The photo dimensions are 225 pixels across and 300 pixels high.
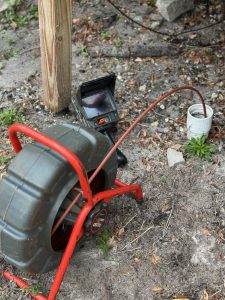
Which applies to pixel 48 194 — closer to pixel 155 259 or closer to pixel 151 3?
pixel 155 259

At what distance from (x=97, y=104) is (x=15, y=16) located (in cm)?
156

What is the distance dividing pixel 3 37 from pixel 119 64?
1042mm

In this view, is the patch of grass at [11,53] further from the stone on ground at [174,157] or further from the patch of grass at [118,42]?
the stone on ground at [174,157]

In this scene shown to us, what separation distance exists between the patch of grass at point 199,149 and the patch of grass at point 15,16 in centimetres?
195

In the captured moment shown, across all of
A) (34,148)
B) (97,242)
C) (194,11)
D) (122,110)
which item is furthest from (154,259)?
(194,11)

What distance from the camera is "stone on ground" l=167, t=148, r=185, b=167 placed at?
3.05 metres

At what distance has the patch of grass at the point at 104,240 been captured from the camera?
8.58 feet

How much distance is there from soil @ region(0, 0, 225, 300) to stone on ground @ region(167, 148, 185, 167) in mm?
29

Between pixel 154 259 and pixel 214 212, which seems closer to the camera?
pixel 154 259

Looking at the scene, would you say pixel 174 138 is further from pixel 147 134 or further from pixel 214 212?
pixel 214 212

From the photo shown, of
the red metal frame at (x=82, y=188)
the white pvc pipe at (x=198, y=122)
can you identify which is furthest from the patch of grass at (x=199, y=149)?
the red metal frame at (x=82, y=188)

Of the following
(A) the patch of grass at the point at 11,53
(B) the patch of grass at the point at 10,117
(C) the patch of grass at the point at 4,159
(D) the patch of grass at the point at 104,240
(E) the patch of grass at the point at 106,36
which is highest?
(A) the patch of grass at the point at 11,53

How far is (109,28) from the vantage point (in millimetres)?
4062

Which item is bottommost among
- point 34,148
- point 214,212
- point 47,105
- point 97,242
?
point 214,212
